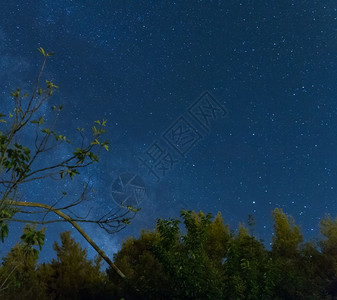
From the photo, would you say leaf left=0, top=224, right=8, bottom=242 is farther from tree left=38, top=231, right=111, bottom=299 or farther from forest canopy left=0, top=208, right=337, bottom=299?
tree left=38, top=231, right=111, bottom=299

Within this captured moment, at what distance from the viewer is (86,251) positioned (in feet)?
68.8

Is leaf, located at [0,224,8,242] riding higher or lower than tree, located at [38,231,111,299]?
lower

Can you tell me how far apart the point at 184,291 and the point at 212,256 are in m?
11.3

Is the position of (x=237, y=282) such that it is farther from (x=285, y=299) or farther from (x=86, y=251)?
(x=86, y=251)

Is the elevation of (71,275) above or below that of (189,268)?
above

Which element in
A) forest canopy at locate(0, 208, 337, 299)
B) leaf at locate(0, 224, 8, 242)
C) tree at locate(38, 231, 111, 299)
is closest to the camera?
leaf at locate(0, 224, 8, 242)

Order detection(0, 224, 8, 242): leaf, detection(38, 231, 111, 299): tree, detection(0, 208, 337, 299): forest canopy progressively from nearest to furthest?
detection(0, 224, 8, 242): leaf
detection(0, 208, 337, 299): forest canopy
detection(38, 231, 111, 299): tree

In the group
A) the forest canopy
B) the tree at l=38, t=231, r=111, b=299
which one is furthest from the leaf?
the tree at l=38, t=231, r=111, b=299

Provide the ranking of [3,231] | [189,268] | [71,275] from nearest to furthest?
[3,231]
[189,268]
[71,275]

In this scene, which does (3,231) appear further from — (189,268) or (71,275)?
(71,275)

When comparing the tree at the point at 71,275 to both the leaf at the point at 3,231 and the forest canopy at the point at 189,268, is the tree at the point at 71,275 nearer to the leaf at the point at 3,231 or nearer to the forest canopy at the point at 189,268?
the forest canopy at the point at 189,268

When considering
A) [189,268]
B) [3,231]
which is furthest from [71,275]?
[3,231]

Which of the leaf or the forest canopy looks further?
the forest canopy

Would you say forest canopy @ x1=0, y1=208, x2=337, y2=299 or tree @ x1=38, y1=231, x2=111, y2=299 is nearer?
forest canopy @ x1=0, y1=208, x2=337, y2=299
